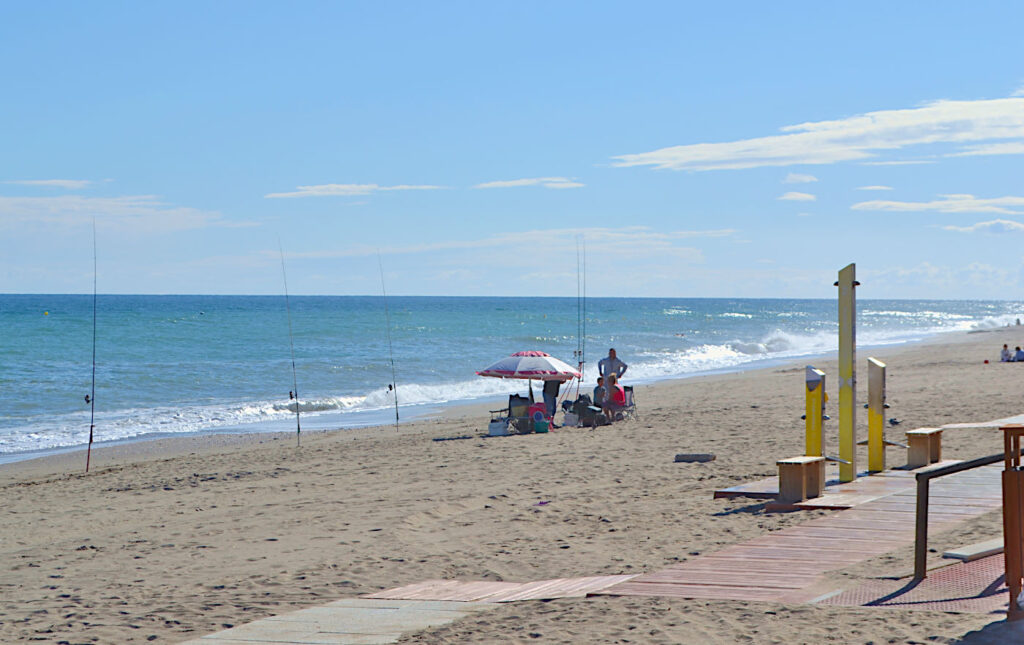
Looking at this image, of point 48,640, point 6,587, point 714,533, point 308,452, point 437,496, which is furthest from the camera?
point 308,452

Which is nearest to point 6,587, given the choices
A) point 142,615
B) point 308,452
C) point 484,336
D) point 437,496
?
point 142,615

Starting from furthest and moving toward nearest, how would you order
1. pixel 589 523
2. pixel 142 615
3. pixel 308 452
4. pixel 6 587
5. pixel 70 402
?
pixel 70 402 → pixel 308 452 → pixel 589 523 → pixel 6 587 → pixel 142 615

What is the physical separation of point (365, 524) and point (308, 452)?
20.6 feet

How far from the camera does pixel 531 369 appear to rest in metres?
15.8

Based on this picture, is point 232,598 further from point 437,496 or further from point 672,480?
point 672,480

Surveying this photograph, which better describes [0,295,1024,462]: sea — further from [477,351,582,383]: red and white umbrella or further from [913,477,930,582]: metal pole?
[913,477,930,582]: metal pole

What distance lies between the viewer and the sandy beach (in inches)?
199

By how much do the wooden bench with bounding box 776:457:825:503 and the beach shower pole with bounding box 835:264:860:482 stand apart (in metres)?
0.81

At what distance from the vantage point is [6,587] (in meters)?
6.65

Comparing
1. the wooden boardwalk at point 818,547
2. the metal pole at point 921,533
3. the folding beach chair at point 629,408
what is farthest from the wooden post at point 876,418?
the folding beach chair at point 629,408

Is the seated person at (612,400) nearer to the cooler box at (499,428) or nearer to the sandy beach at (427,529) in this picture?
the sandy beach at (427,529)

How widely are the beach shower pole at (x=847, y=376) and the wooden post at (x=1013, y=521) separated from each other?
4008mm

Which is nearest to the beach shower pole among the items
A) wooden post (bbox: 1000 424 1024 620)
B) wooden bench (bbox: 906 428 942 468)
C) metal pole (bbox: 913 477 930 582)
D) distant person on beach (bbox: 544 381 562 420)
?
wooden bench (bbox: 906 428 942 468)

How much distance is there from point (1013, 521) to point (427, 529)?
4600 mm
